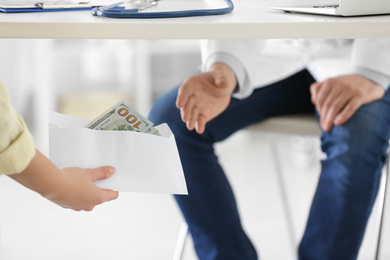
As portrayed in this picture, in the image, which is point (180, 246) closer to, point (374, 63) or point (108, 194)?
point (108, 194)

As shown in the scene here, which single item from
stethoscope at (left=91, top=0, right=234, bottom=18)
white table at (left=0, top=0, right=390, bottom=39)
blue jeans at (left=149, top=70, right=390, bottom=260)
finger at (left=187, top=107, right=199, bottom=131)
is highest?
stethoscope at (left=91, top=0, right=234, bottom=18)

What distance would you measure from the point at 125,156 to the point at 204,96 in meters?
0.29

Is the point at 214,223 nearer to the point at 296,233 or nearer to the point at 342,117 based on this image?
the point at 342,117

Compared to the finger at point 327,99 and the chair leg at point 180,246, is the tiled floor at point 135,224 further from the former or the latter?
the finger at point 327,99

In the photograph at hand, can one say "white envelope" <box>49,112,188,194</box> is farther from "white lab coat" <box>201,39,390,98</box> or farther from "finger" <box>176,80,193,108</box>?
"white lab coat" <box>201,39,390,98</box>

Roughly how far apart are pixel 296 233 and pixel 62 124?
1054 millimetres

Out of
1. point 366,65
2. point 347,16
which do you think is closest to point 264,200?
point 366,65

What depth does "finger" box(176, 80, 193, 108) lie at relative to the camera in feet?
3.61

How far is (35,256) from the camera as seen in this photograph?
161 cm

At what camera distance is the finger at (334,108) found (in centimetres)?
110

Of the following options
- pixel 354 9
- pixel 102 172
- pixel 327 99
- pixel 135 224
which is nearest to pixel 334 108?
pixel 327 99

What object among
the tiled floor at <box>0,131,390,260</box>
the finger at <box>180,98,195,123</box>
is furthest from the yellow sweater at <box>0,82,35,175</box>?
the tiled floor at <box>0,131,390,260</box>

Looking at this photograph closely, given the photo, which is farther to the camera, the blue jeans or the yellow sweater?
the blue jeans

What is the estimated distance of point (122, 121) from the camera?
3.09 ft
